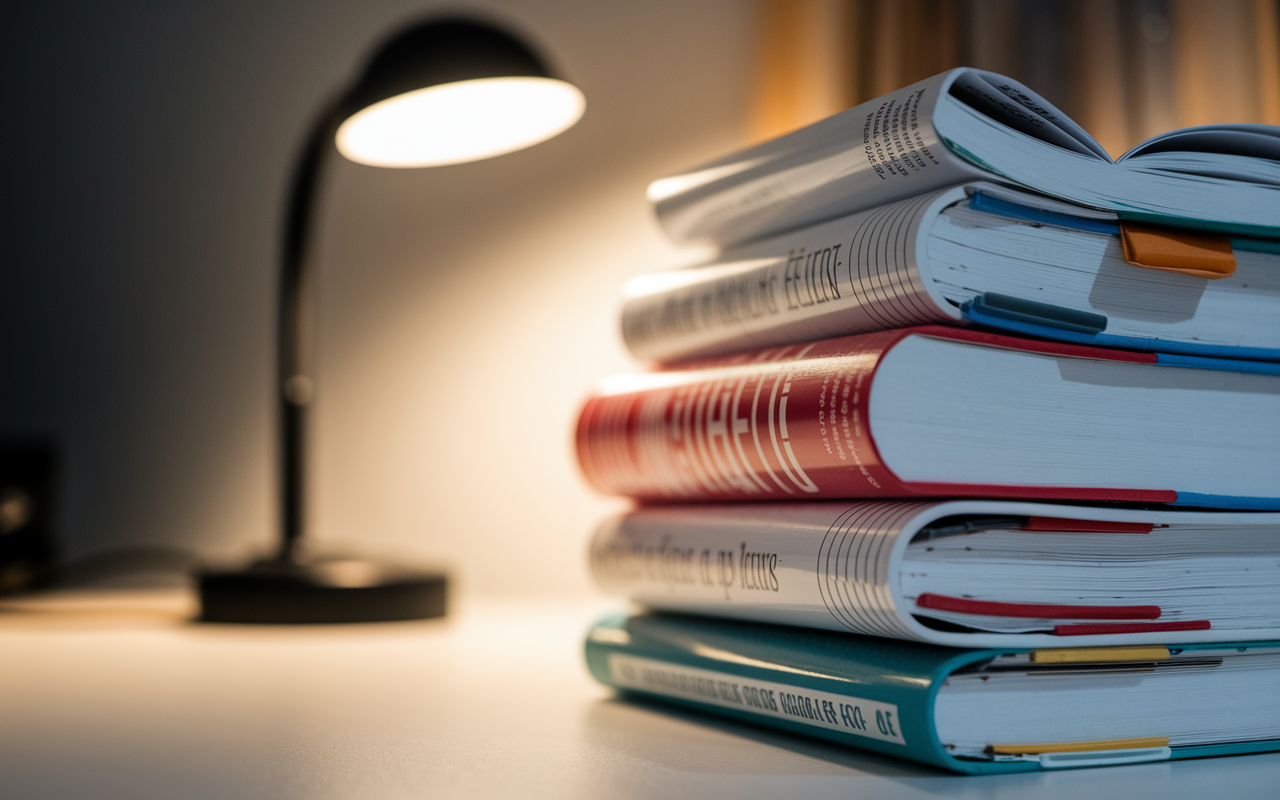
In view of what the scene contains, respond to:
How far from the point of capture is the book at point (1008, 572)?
0.40 m

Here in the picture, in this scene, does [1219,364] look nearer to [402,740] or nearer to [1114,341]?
[1114,341]

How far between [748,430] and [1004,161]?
0.51 ft

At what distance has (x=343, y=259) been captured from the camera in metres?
1.28

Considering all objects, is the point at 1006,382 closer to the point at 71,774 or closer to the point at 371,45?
the point at 71,774

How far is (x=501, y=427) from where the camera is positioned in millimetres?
1230

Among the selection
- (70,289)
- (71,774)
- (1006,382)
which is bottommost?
(71,774)

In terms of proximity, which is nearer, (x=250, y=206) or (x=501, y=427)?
(x=501, y=427)

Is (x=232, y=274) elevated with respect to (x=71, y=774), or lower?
elevated

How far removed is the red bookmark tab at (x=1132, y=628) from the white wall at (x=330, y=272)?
0.79m

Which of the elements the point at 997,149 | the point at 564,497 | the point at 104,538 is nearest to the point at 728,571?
the point at 997,149

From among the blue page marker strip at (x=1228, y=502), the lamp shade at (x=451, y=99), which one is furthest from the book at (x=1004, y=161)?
the lamp shade at (x=451, y=99)

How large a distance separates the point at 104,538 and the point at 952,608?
125 cm

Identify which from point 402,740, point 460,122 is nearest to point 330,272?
point 460,122

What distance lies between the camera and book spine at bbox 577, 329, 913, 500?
414 millimetres
